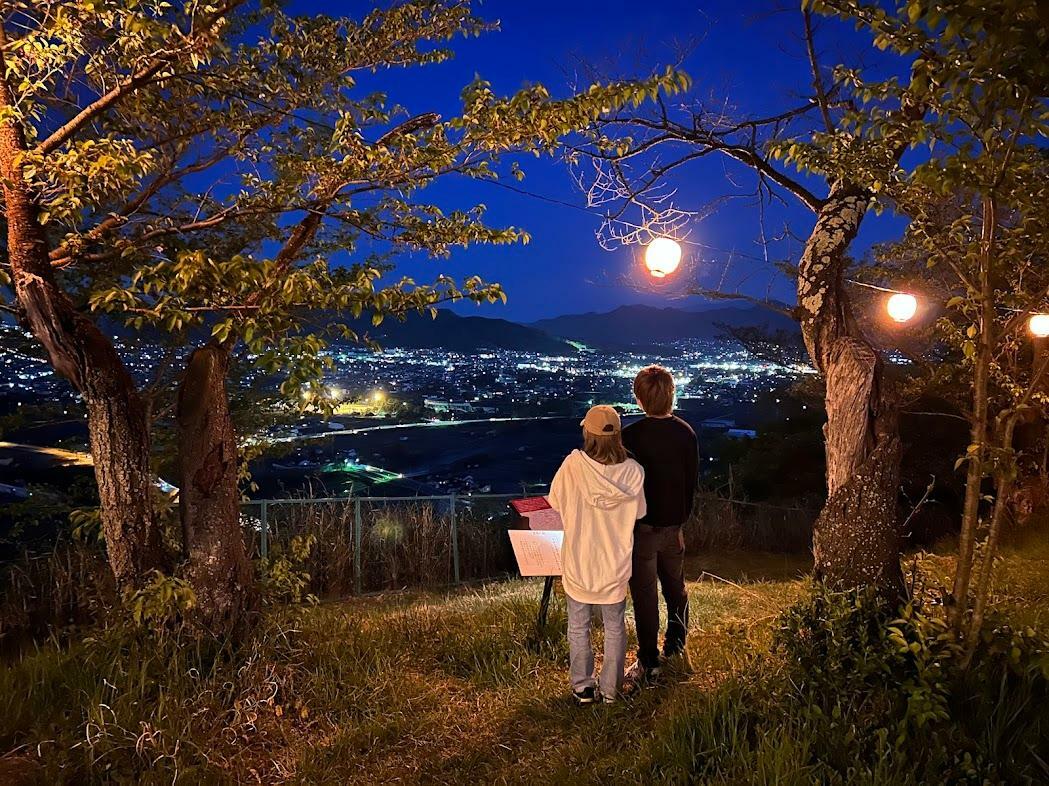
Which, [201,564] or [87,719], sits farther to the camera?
[201,564]

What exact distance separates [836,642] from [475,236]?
3.29m

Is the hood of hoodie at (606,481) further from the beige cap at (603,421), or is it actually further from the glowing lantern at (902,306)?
the glowing lantern at (902,306)

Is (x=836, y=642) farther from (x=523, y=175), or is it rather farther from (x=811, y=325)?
(x=523, y=175)

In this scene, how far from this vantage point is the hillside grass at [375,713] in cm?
297

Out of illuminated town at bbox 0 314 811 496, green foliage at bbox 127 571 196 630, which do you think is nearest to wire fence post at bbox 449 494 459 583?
illuminated town at bbox 0 314 811 496

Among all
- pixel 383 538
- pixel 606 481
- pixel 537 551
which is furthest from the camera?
pixel 383 538

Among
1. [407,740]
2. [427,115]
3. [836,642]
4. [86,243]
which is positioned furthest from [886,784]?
[86,243]

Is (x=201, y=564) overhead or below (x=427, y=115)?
below

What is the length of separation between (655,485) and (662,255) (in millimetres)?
2564

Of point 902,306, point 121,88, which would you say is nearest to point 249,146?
point 121,88

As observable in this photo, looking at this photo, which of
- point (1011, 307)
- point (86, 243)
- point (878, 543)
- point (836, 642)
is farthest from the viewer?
point (1011, 307)

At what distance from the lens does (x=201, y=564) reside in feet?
13.4

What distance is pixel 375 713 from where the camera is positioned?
3666 mm

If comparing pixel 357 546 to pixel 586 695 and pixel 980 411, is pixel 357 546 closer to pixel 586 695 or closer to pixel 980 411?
pixel 586 695
